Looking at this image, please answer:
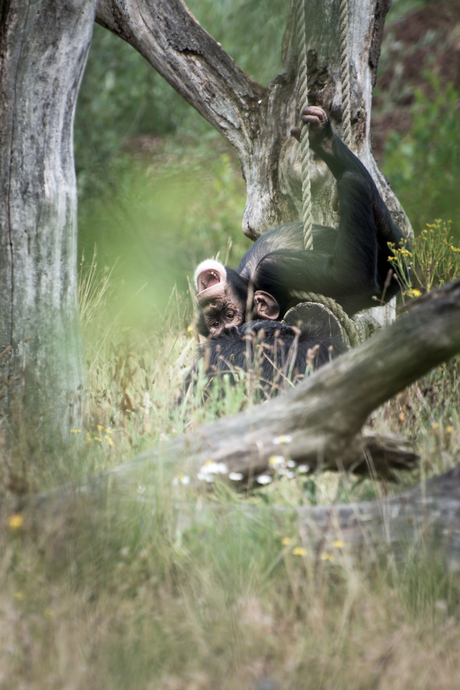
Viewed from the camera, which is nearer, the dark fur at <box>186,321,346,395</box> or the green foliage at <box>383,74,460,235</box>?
the dark fur at <box>186,321,346,395</box>

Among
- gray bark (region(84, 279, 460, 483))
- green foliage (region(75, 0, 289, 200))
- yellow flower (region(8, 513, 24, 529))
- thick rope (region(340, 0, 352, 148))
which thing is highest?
green foliage (region(75, 0, 289, 200))

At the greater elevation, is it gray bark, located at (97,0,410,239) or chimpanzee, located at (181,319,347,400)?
gray bark, located at (97,0,410,239)

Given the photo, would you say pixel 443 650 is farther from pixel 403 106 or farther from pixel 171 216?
pixel 403 106

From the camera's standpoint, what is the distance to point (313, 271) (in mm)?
4074

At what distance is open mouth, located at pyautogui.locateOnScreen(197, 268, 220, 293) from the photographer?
430 centimetres

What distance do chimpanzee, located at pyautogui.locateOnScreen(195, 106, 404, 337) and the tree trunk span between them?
1245 millimetres

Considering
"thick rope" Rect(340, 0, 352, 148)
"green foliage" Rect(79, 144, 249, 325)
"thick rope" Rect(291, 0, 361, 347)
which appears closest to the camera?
"thick rope" Rect(291, 0, 361, 347)

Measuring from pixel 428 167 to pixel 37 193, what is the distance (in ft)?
25.2

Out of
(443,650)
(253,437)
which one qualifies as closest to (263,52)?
(253,437)

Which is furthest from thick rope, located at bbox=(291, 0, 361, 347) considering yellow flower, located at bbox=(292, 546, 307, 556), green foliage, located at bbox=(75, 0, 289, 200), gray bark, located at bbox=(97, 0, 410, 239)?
green foliage, located at bbox=(75, 0, 289, 200)

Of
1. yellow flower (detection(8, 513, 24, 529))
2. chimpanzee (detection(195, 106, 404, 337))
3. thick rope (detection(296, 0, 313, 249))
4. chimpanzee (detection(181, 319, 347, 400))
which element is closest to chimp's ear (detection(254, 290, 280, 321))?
chimpanzee (detection(195, 106, 404, 337))

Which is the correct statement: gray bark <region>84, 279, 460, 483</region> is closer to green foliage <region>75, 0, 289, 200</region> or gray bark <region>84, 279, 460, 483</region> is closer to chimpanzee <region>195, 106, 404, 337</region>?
chimpanzee <region>195, 106, 404, 337</region>

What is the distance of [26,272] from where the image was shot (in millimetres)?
2693

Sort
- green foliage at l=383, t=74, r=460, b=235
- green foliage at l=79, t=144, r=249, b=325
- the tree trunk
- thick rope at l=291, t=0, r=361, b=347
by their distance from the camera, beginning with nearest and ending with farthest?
the tree trunk → thick rope at l=291, t=0, r=361, b=347 → green foliage at l=79, t=144, r=249, b=325 → green foliage at l=383, t=74, r=460, b=235
